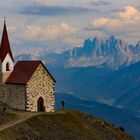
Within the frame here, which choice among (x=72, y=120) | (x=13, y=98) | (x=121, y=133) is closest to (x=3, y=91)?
(x=13, y=98)

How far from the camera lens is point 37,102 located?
9494 centimetres

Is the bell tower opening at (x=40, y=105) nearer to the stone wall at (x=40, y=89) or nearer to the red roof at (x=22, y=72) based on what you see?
the stone wall at (x=40, y=89)

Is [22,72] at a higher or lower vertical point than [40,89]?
higher

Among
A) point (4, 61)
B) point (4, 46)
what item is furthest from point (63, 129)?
point (4, 46)

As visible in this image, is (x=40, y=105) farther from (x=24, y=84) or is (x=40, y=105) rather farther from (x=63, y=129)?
(x=63, y=129)

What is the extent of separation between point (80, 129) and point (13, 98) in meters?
19.3

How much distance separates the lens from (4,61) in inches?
3927

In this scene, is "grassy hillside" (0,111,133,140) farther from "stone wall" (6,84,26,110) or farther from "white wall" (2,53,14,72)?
"white wall" (2,53,14,72)

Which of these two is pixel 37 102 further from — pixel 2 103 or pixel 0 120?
pixel 0 120

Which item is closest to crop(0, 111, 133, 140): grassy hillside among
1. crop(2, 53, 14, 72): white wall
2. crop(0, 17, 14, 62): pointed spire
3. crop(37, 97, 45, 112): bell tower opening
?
crop(37, 97, 45, 112): bell tower opening

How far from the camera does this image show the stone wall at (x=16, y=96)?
93.6 m

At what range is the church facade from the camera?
93625 millimetres

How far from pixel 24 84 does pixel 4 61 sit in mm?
10017

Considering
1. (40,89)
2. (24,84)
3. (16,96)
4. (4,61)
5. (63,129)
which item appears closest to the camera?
(63,129)
